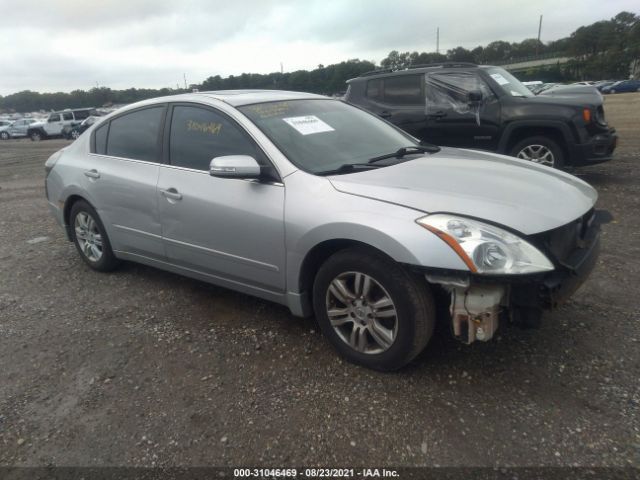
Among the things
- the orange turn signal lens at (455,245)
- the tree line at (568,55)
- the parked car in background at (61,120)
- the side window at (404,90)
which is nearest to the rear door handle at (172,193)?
the orange turn signal lens at (455,245)

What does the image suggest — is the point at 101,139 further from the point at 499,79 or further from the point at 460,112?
the point at 499,79

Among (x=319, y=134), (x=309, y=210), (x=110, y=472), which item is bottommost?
(x=110, y=472)

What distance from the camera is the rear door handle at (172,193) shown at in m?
3.54

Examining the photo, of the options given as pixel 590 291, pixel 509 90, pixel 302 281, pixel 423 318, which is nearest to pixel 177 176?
pixel 302 281

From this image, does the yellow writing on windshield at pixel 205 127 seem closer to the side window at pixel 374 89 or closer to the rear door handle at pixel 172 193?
the rear door handle at pixel 172 193

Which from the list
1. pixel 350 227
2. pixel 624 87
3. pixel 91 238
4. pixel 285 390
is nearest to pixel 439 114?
→ pixel 91 238

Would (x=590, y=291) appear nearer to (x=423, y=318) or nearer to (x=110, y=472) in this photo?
(x=423, y=318)

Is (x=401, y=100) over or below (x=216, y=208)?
over

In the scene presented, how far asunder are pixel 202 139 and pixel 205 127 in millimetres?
91

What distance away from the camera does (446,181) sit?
9.44 feet

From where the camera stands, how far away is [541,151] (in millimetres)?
7070

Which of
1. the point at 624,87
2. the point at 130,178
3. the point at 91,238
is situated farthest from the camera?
the point at 624,87

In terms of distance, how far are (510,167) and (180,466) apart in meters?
2.71

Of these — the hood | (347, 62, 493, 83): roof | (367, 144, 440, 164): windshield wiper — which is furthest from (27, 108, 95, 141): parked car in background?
the hood
